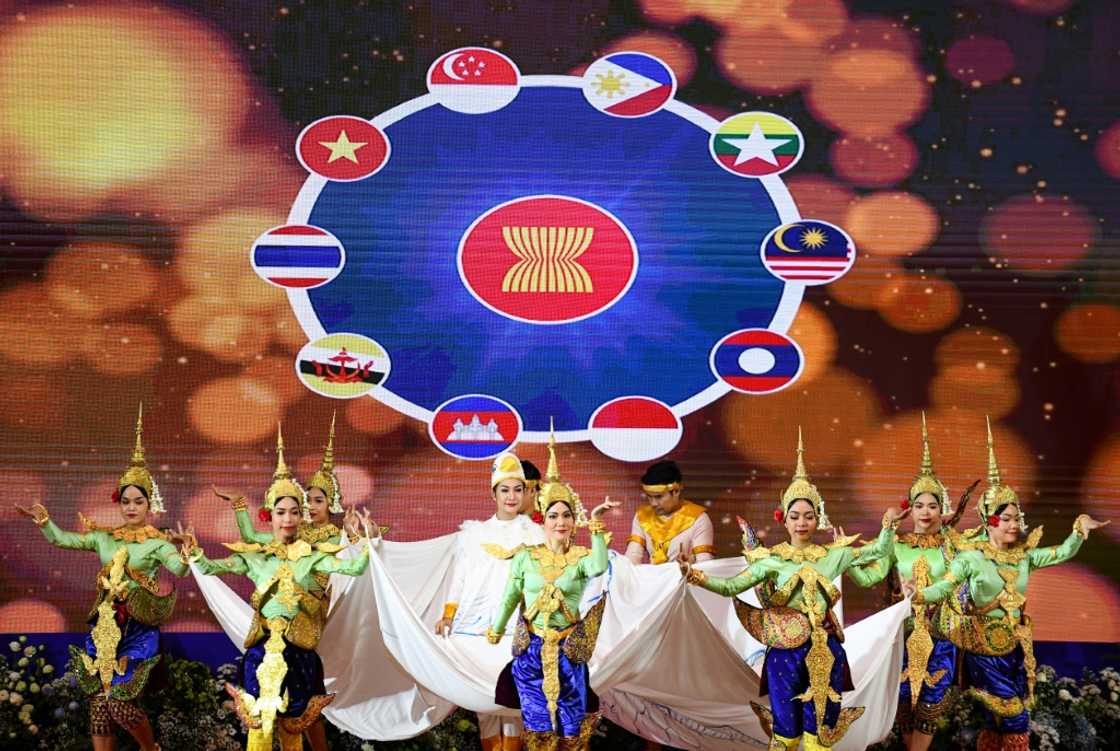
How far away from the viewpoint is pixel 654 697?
606 centimetres

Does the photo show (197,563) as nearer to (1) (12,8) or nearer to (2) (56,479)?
(2) (56,479)

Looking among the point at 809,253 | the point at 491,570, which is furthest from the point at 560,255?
the point at 491,570

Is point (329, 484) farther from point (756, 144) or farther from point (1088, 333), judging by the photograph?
point (1088, 333)

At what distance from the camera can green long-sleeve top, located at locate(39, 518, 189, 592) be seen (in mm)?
5852

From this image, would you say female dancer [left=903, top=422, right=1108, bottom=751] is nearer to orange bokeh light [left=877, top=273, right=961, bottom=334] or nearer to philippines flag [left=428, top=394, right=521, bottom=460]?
orange bokeh light [left=877, top=273, right=961, bottom=334]

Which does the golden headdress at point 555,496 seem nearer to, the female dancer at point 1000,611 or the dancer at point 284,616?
the dancer at point 284,616

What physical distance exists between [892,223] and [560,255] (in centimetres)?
187

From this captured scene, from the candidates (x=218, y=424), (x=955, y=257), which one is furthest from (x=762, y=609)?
(x=218, y=424)

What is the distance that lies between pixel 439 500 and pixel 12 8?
12.0 feet

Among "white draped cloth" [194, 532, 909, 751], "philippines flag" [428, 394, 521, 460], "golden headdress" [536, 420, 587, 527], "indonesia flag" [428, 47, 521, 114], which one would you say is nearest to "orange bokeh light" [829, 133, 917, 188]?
"indonesia flag" [428, 47, 521, 114]

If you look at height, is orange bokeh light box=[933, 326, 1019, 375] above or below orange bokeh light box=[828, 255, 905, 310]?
below

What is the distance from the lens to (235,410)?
712 centimetres

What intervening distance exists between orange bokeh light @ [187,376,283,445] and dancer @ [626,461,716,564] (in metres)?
2.11

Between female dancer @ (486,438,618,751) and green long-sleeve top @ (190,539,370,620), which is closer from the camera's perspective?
female dancer @ (486,438,618,751)
